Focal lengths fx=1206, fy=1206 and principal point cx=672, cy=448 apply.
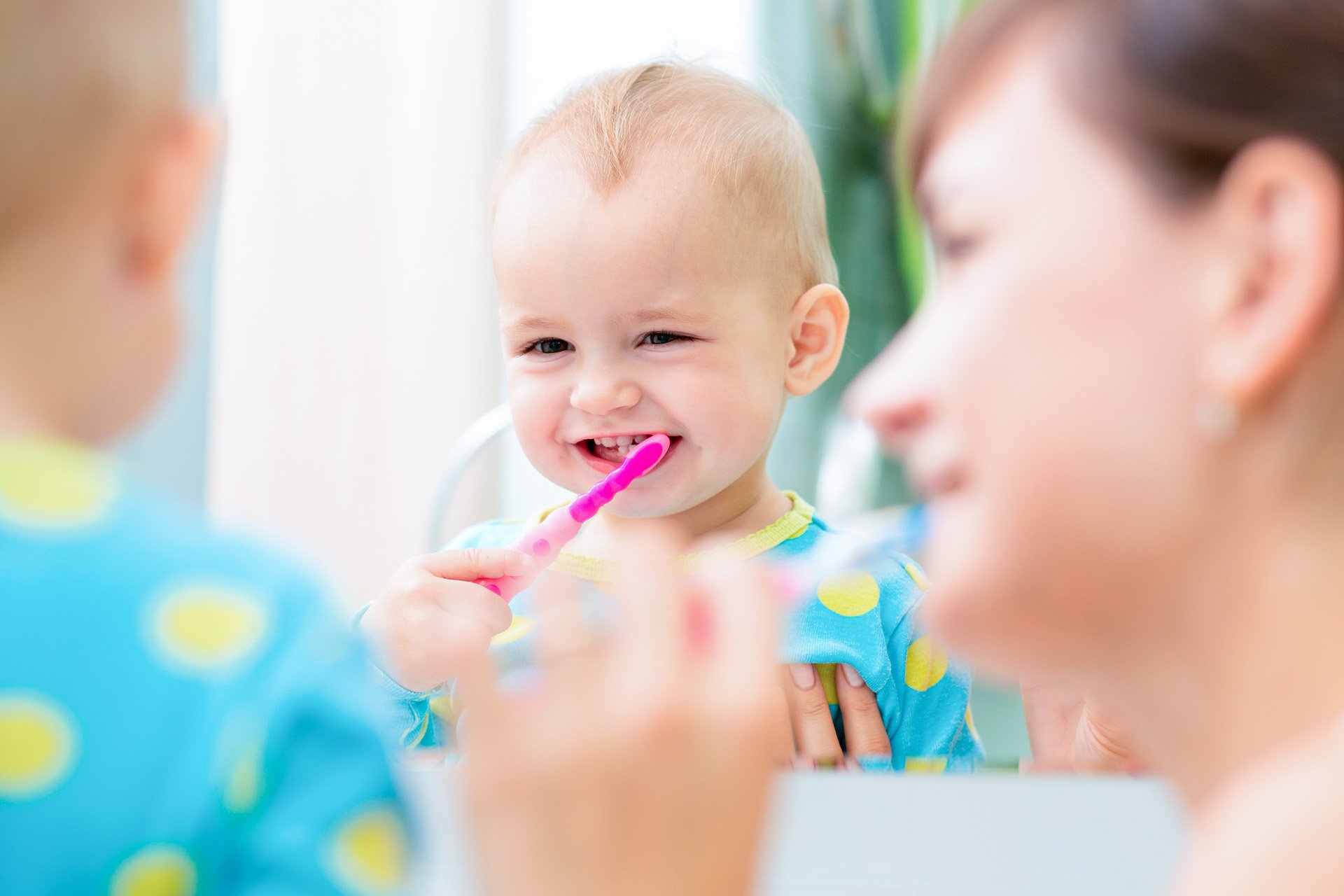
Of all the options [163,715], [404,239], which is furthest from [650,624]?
[404,239]

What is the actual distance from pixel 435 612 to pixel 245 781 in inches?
17.8

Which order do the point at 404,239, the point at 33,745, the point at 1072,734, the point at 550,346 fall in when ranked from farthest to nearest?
the point at 404,239, the point at 550,346, the point at 1072,734, the point at 33,745

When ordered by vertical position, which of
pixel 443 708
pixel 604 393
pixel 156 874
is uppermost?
pixel 604 393

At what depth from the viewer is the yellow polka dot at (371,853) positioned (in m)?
0.33

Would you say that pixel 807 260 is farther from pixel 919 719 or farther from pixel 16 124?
pixel 16 124

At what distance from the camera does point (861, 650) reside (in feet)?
2.71

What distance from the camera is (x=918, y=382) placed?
1.28 feet

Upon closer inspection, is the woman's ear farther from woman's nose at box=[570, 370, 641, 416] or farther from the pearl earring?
woman's nose at box=[570, 370, 641, 416]

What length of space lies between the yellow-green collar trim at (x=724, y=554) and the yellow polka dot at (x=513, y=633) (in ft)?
0.22

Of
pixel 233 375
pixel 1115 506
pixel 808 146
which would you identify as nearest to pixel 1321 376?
pixel 1115 506

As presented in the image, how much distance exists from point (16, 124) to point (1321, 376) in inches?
15.2

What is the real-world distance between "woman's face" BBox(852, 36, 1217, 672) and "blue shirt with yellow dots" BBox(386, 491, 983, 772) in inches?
14.8

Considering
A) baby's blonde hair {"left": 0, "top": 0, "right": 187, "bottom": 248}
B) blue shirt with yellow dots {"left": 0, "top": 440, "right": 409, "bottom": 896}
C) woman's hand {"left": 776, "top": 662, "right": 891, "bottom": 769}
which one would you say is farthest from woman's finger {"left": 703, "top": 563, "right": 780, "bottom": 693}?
woman's hand {"left": 776, "top": 662, "right": 891, "bottom": 769}

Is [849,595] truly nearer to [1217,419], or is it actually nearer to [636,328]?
[636,328]
